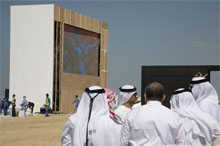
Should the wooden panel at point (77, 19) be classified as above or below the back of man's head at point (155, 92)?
above

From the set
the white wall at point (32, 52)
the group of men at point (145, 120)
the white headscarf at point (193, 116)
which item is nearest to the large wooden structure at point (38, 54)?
the white wall at point (32, 52)

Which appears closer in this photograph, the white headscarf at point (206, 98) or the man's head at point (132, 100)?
the white headscarf at point (206, 98)

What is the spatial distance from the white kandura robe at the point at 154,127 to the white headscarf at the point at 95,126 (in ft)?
2.24

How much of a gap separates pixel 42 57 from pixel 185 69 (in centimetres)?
2568

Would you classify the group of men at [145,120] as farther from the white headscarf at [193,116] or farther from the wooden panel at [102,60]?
the wooden panel at [102,60]

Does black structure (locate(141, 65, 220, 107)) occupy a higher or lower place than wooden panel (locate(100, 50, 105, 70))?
lower

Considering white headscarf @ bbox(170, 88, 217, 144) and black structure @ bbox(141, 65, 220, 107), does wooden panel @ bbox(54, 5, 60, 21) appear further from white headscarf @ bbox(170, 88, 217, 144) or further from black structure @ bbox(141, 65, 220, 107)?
white headscarf @ bbox(170, 88, 217, 144)

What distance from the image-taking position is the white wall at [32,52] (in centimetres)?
3612

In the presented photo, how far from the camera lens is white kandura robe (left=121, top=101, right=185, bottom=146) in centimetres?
364

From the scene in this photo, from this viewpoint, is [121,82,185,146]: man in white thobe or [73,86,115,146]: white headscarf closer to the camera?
[121,82,185,146]: man in white thobe

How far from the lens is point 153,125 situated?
3.66 meters

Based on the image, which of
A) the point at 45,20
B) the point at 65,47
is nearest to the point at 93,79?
the point at 65,47

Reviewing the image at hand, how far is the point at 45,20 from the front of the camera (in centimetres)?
3612

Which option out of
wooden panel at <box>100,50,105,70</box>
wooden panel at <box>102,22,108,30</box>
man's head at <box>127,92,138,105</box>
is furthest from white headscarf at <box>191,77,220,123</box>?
wooden panel at <box>102,22,108,30</box>
